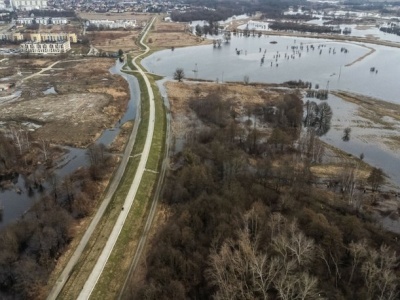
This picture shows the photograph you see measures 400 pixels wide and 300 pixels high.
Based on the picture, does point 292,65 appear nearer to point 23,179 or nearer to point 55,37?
point 23,179

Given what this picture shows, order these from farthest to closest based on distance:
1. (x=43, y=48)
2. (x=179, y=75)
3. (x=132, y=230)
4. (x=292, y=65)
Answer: (x=43, y=48), (x=292, y=65), (x=179, y=75), (x=132, y=230)

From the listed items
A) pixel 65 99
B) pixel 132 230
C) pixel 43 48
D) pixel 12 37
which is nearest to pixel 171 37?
pixel 43 48

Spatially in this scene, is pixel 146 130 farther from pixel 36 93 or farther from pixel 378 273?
pixel 378 273

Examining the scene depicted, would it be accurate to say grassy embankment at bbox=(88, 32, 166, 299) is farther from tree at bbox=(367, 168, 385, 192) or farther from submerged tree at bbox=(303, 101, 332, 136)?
submerged tree at bbox=(303, 101, 332, 136)

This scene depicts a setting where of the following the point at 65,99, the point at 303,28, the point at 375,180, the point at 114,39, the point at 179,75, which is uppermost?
the point at 303,28

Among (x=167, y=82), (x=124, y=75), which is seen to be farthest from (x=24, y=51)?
(x=167, y=82)

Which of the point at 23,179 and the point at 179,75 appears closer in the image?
the point at 23,179
